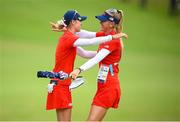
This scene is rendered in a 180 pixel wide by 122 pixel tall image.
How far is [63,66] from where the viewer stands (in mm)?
5348

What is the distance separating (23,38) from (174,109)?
2110mm

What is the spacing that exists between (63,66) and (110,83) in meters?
0.40

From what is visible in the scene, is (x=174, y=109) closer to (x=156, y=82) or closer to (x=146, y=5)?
(x=156, y=82)

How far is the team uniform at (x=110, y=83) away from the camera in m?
5.41

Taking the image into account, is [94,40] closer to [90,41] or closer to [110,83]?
[90,41]

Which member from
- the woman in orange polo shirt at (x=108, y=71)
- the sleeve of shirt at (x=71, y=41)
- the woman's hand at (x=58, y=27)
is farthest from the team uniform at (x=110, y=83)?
→ the woman's hand at (x=58, y=27)

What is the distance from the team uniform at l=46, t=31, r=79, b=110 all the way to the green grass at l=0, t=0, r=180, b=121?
2670 millimetres

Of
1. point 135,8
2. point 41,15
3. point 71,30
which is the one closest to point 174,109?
point 135,8

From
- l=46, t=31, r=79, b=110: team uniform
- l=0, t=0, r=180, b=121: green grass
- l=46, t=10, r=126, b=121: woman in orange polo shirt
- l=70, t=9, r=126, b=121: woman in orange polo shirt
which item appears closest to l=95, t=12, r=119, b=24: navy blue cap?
l=70, t=9, r=126, b=121: woman in orange polo shirt

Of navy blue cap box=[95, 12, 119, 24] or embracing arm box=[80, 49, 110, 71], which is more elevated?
navy blue cap box=[95, 12, 119, 24]

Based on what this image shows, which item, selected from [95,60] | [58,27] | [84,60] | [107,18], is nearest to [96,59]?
[95,60]

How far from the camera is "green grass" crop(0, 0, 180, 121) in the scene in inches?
327

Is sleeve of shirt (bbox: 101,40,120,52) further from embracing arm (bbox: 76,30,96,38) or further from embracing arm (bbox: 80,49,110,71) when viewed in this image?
embracing arm (bbox: 76,30,96,38)

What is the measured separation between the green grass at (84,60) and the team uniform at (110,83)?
2684 mm
